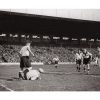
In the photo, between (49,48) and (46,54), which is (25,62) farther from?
(46,54)

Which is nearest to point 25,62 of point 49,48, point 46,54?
point 49,48

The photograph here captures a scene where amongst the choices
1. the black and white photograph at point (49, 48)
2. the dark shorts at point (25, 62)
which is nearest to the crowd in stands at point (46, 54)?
the black and white photograph at point (49, 48)

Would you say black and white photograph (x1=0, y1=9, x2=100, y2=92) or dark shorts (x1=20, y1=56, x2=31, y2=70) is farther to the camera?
dark shorts (x1=20, y1=56, x2=31, y2=70)

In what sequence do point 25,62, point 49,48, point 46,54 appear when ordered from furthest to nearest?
point 46,54 < point 49,48 < point 25,62

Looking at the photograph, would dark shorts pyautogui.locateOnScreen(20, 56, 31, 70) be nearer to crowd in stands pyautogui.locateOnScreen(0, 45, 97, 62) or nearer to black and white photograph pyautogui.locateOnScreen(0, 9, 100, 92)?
black and white photograph pyautogui.locateOnScreen(0, 9, 100, 92)

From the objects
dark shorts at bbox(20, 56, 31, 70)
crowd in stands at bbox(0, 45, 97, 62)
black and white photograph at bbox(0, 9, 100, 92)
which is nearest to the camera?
black and white photograph at bbox(0, 9, 100, 92)

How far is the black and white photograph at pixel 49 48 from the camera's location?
11.8 metres

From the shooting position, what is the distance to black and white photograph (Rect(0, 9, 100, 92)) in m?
11.8

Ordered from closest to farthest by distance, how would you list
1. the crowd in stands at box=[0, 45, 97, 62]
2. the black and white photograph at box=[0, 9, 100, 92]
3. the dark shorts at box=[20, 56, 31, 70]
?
the black and white photograph at box=[0, 9, 100, 92]
the dark shorts at box=[20, 56, 31, 70]
the crowd in stands at box=[0, 45, 97, 62]

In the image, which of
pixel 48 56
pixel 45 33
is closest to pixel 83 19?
pixel 45 33

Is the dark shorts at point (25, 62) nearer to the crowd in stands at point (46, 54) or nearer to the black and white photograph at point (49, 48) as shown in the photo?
the black and white photograph at point (49, 48)

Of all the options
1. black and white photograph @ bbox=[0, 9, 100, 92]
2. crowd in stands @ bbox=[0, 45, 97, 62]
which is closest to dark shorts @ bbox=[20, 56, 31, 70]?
black and white photograph @ bbox=[0, 9, 100, 92]

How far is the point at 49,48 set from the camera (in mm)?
22969

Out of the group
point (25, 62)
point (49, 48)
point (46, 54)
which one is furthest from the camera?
point (46, 54)
